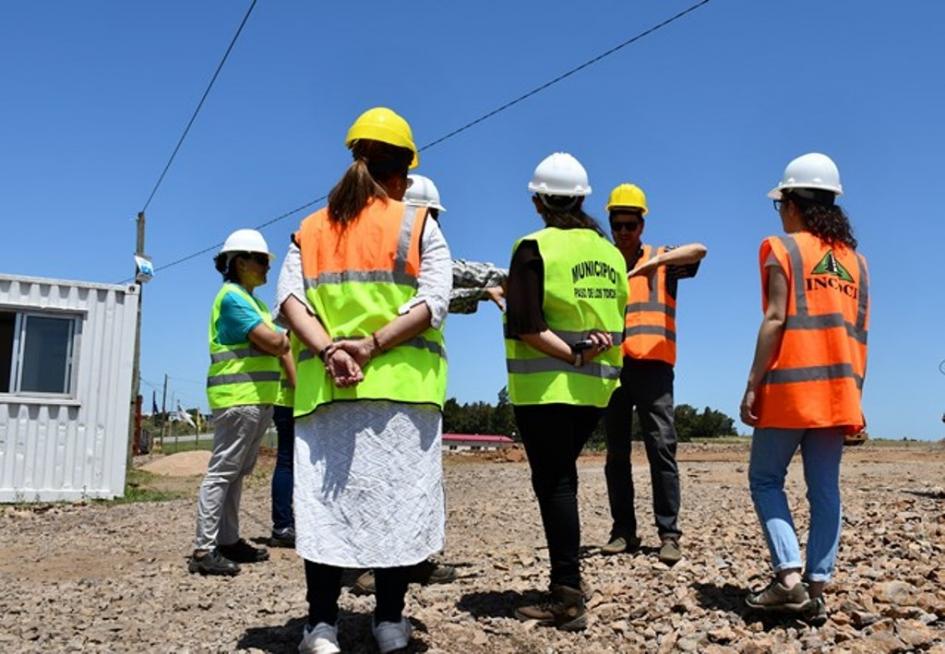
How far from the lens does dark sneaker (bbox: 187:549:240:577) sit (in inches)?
203

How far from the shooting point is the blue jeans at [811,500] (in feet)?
11.7

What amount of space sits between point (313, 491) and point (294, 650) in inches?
29.0

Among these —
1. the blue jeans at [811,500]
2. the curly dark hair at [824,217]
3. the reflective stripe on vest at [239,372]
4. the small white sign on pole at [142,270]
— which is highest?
the small white sign on pole at [142,270]

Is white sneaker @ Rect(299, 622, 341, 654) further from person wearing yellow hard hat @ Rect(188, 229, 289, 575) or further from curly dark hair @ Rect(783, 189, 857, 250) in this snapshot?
curly dark hair @ Rect(783, 189, 857, 250)

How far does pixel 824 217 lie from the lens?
3.71 metres

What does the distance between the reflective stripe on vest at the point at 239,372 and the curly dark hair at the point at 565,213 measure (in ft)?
7.28

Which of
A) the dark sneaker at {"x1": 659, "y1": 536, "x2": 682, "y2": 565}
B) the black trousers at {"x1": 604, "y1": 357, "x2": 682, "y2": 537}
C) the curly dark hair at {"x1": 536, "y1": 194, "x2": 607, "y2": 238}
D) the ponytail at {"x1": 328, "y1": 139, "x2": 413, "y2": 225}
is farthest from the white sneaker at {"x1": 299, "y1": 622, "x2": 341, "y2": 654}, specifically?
the black trousers at {"x1": 604, "y1": 357, "x2": 682, "y2": 537}

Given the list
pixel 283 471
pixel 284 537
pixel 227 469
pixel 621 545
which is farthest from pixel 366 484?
pixel 284 537

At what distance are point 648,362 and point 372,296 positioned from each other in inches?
88.2

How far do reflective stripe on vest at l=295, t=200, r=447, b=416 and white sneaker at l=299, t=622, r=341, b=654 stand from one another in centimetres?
73

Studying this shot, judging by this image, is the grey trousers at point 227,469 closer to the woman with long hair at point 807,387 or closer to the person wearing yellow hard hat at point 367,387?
the person wearing yellow hard hat at point 367,387

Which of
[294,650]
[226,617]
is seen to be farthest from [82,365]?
[294,650]

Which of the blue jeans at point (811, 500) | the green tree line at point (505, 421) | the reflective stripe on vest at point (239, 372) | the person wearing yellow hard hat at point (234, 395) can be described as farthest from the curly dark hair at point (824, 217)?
the green tree line at point (505, 421)

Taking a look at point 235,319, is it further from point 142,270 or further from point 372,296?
point 142,270
